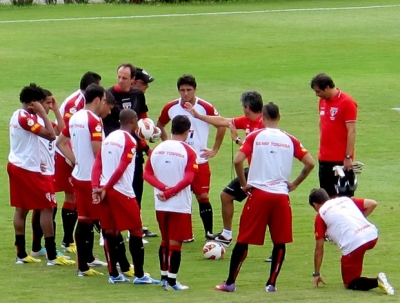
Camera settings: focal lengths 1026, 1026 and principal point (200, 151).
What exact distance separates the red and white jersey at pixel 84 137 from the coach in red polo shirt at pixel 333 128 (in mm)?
3224

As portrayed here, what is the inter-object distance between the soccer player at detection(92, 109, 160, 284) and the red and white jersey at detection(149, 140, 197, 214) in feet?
0.96

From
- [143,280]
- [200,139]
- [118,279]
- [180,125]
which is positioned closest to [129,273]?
[118,279]

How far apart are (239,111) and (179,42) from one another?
1042 centimetres

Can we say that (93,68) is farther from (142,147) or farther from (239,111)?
(142,147)

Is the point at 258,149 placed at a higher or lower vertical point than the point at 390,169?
higher

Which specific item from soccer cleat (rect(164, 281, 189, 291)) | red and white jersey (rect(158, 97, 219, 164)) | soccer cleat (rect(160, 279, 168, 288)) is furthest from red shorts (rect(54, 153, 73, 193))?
soccer cleat (rect(164, 281, 189, 291))

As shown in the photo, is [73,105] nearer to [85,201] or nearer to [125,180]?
[85,201]

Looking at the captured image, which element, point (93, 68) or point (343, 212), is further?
point (93, 68)

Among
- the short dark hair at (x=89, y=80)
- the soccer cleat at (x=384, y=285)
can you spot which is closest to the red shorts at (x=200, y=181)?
the short dark hair at (x=89, y=80)

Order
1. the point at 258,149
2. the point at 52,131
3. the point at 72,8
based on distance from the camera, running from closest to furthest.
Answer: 1. the point at 258,149
2. the point at 52,131
3. the point at 72,8

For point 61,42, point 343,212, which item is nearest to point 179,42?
point 61,42

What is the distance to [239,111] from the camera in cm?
2284

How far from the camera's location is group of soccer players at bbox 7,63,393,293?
10461 millimetres

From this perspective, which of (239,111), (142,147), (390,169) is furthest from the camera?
(239,111)
